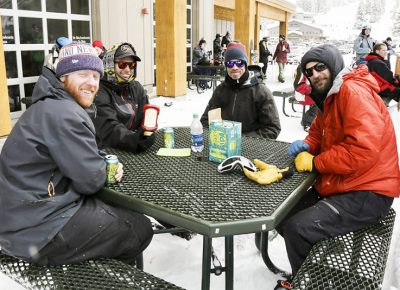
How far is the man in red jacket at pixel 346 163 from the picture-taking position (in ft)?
7.01

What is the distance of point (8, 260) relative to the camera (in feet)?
6.38

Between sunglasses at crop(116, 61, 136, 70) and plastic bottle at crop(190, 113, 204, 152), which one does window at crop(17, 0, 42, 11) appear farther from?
plastic bottle at crop(190, 113, 204, 152)

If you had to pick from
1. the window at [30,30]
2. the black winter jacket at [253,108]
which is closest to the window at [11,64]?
the window at [30,30]

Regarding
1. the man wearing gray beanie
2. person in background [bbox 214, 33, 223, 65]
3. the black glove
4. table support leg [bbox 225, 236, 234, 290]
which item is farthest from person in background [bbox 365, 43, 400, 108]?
A: person in background [bbox 214, 33, 223, 65]

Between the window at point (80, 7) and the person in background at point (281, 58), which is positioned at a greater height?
→ the window at point (80, 7)

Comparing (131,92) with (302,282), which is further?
(131,92)

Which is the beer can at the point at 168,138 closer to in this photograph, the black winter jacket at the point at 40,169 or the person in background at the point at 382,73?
the black winter jacket at the point at 40,169

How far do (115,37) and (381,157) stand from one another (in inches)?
300

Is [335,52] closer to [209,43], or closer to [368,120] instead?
[368,120]

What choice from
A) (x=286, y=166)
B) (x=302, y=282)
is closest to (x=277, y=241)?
(x=286, y=166)

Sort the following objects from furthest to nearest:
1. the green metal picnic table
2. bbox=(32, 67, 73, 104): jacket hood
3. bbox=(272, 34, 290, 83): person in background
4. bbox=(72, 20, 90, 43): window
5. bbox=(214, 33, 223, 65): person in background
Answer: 1. bbox=(272, 34, 290, 83): person in background
2. bbox=(214, 33, 223, 65): person in background
3. bbox=(72, 20, 90, 43): window
4. bbox=(32, 67, 73, 104): jacket hood
5. the green metal picnic table

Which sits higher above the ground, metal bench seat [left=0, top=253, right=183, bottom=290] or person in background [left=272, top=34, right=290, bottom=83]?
person in background [left=272, top=34, right=290, bottom=83]

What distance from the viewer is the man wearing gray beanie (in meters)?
1.77

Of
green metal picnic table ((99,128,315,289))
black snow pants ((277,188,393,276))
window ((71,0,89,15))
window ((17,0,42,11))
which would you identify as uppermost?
window ((71,0,89,15))
